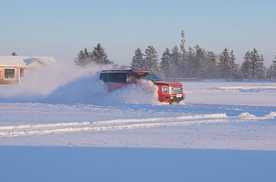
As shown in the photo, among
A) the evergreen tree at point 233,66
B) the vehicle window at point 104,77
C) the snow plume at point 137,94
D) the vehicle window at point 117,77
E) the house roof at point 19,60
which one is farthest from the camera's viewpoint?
the evergreen tree at point 233,66

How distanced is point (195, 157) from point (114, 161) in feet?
5.18

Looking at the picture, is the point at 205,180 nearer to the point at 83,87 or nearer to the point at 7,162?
the point at 7,162

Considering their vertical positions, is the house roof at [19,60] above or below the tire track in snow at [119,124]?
above

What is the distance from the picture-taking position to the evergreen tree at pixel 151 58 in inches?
3120

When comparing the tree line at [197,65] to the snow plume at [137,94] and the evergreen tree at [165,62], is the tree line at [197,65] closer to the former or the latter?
the evergreen tree at [165,62]

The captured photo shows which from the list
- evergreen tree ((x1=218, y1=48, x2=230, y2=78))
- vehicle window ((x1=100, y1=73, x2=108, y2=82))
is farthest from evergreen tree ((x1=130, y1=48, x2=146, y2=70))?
vehicle window ((x1=100, y1=73, x2=108, y2=82))

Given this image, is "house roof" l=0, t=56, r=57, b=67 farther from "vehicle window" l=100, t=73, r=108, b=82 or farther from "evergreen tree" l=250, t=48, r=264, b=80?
"evergreen tree" l=250, t=48, r=264, b=80

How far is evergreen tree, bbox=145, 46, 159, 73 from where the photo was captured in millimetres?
79250

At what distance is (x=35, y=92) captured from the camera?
19.7 metres

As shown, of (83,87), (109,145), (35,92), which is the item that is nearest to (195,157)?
(109,145)

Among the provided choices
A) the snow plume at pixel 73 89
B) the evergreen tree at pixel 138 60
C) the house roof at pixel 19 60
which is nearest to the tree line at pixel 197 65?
the evergreen tree at pixel 138 60

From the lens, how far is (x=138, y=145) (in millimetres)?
7297

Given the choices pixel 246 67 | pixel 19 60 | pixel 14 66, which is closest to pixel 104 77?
pixel 14 66

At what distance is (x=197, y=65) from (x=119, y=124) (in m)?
77.6
